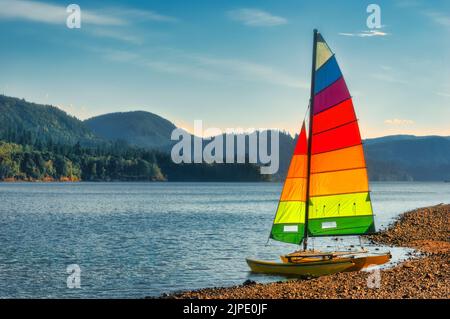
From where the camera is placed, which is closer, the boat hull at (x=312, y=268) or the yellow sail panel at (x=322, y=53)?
the boat hull at (x=312, y=268)

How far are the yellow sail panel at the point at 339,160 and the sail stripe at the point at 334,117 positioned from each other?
141 cm

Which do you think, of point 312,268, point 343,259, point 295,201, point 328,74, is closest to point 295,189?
point 295,201

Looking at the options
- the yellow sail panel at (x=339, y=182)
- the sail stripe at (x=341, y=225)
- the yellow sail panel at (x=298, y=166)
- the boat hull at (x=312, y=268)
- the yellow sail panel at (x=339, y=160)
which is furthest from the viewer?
the sail stripe at (x=341, y=225)

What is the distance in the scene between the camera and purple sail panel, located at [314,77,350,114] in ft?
100

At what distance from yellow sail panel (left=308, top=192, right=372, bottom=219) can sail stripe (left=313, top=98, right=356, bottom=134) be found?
3.82 meters

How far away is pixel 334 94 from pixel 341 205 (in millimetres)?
6107

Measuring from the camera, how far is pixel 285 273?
30.9m

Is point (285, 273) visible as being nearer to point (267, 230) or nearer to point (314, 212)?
point (314, 212)

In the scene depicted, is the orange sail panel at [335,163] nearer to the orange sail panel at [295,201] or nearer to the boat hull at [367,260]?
the orange sail panel at [295,201]

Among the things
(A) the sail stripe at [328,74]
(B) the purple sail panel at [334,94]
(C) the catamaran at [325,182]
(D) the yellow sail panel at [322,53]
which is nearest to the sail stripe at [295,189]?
(C) the catamaran at [325,182]

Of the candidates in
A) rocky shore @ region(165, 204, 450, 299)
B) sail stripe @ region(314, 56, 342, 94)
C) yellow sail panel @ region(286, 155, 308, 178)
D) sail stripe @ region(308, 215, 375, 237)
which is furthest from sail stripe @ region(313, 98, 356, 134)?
rocky shore @ region(165, 204, 450, 299)

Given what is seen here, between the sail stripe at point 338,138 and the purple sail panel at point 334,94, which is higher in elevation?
the purple sail panel at point 334,94

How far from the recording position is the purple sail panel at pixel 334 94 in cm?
3055
